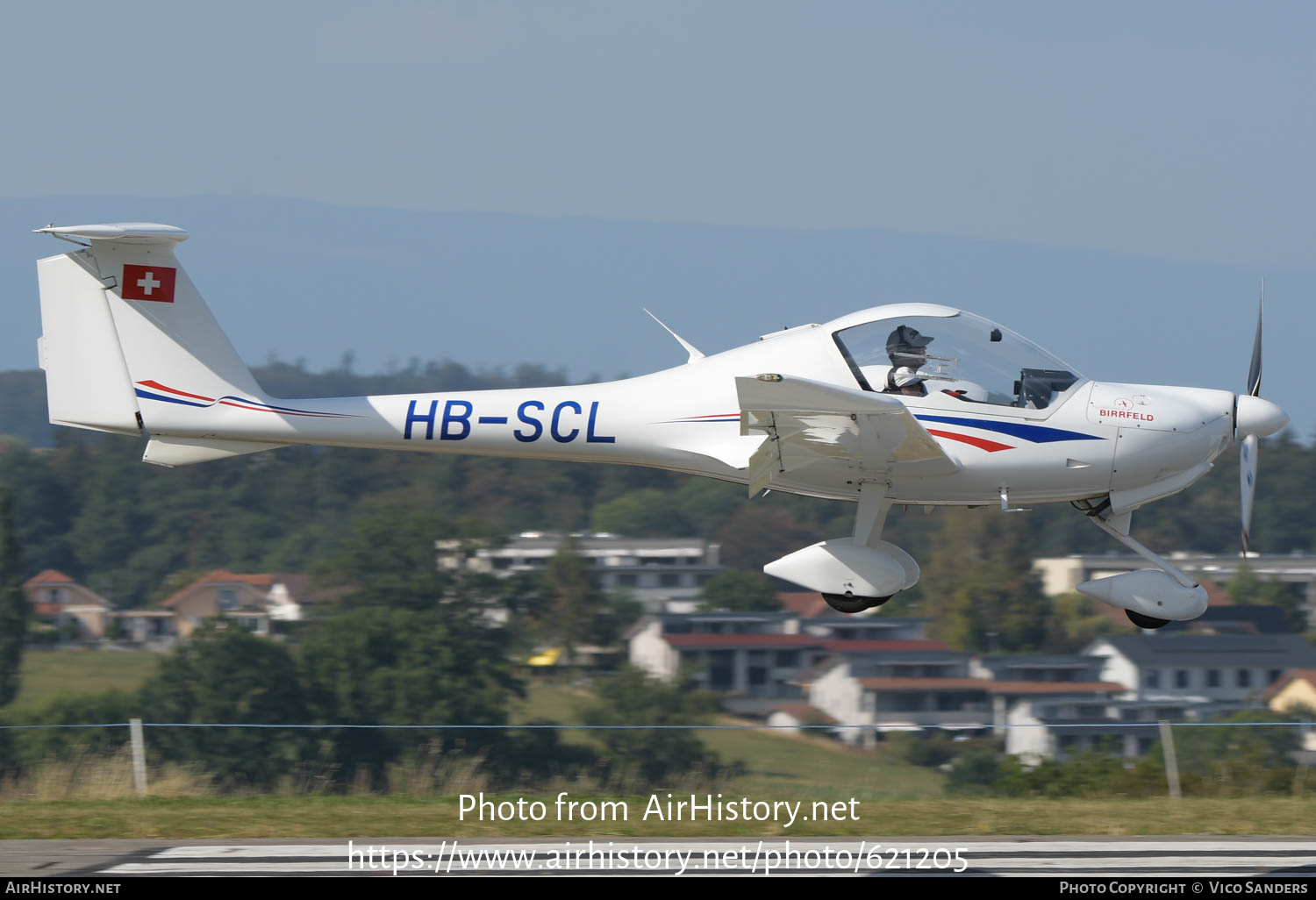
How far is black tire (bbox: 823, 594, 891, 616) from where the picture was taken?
1110 centimetres

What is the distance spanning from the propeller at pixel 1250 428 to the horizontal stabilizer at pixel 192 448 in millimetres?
7520

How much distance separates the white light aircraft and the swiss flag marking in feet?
0.04

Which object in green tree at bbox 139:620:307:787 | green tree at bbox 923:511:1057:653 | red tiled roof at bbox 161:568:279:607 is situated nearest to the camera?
green tree at bbox 139:620:307:787

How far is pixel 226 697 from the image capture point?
168ft

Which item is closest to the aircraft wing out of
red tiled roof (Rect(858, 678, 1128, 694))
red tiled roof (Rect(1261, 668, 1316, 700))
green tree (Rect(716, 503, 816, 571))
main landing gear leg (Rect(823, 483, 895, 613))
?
main landing gear leg (Rect(823, 483, 895, 613))

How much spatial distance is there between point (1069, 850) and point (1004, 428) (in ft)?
10.1

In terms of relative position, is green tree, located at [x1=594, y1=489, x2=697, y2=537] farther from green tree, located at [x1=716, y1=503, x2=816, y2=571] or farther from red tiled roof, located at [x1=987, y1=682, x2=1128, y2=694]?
red tiled roof, located at [x1=987, y1=682, x2=1128, y2=694]

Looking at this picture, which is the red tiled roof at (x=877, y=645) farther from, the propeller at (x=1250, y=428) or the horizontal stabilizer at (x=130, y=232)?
the horizontal stabilizer at (x=130, y=232)

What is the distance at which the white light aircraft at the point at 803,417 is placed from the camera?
10961 mm

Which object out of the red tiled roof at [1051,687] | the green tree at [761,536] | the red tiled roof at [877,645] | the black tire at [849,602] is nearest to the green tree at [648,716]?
the red tiled roof at [877,645]

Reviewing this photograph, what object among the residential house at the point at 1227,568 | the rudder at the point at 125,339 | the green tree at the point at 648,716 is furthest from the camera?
the residential house at the point at 1227,568

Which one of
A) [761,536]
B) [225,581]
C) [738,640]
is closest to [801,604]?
[761,536]

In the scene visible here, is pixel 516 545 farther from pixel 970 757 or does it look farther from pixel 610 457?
pixel 610 457

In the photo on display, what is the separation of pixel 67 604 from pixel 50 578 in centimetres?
298
